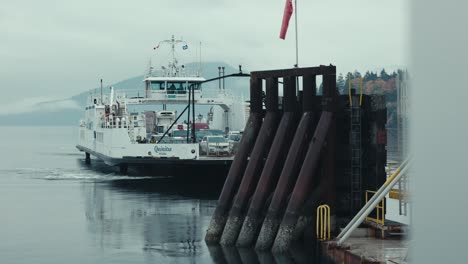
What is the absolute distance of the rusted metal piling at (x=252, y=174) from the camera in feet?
62.0

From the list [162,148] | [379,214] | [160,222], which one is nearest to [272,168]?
[379,214]

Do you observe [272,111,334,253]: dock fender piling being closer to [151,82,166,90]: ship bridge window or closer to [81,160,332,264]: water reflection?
[81,160,332,264]: water reflection

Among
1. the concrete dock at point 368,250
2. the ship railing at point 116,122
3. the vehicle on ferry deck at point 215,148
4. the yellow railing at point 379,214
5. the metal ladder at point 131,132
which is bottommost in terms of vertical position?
the concrete dock at point 368,250

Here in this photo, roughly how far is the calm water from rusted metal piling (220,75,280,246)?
1.95 feet

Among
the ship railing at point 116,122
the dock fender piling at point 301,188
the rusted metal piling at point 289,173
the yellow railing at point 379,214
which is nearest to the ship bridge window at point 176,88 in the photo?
the ship railing at point 116,122

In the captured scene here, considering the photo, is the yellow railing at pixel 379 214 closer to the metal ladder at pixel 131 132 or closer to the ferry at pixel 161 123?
the ferry at pixel 161 123

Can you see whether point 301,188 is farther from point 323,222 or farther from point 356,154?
point 356,154

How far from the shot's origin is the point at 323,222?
17.6m

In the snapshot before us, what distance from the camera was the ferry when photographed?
41.0 meters

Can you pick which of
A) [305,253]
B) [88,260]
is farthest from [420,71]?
[88,260]

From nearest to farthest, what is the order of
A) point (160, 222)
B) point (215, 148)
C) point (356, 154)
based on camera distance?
point (356, 154) < point (160, 222) < point (215, 148)

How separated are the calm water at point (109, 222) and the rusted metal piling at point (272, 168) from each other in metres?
0.58

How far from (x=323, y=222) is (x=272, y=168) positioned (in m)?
1.96

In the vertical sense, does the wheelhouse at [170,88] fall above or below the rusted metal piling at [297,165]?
above
